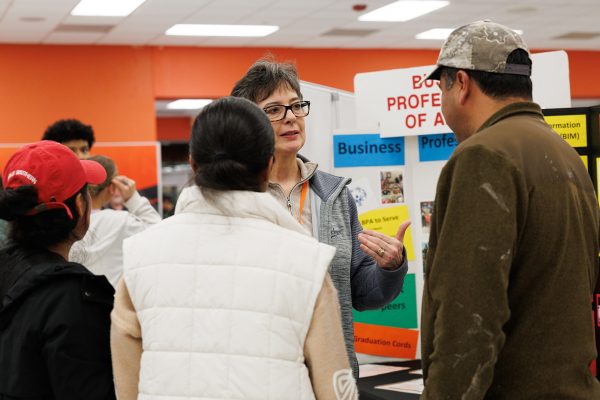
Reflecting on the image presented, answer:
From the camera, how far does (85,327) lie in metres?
1.81

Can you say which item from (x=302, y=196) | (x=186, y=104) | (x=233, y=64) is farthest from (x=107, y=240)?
(x=186, y=104)

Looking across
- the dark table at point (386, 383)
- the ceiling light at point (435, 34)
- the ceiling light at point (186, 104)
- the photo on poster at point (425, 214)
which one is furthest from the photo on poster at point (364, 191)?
the ceiling light at point (186, 104)

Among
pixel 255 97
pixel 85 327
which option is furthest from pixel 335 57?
pixel 85 327

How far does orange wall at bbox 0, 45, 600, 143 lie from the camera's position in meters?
10.8

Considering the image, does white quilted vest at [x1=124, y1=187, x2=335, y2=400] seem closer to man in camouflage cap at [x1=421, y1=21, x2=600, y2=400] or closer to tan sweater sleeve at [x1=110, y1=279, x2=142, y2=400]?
tan sweater sleeve at [x1=110, y1=279, x2=142, y2=400]

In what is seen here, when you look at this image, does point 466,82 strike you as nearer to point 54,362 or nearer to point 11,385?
point 54,362

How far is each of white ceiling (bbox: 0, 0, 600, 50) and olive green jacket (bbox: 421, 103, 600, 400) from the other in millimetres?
8015

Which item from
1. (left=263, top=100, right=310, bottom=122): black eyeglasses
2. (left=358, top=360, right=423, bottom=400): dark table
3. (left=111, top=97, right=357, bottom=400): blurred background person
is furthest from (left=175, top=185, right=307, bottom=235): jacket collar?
(left=358, top=360, right=423, bottom=400): dark table

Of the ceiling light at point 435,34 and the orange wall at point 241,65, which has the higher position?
the ceiling light at point 435,34

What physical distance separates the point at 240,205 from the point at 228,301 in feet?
0.63

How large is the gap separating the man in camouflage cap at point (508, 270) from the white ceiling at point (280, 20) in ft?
26.2

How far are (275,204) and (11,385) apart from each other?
2.36ft

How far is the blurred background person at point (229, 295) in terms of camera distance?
157cm

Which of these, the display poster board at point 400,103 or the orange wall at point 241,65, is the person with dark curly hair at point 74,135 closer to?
the display poster board at point 400,103
